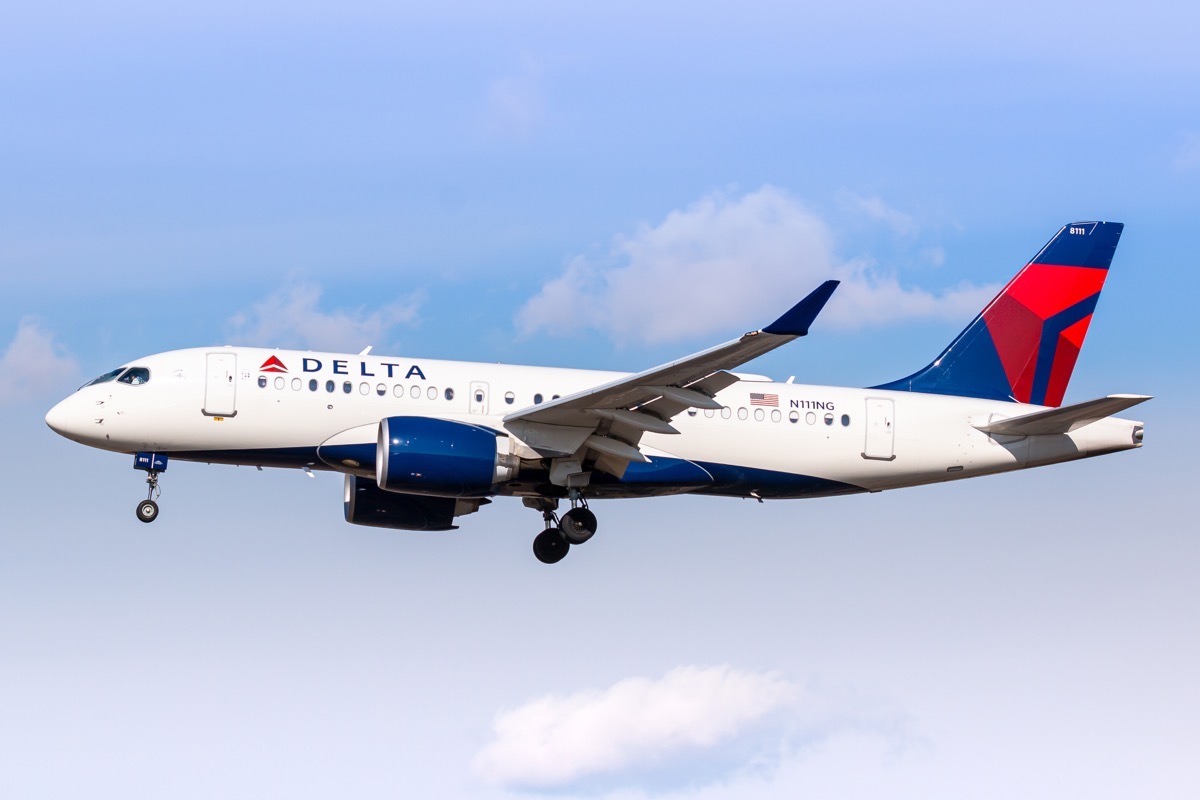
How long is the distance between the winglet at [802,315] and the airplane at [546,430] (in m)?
2.34

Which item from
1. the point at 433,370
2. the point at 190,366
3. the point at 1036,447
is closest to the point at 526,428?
the point at 433,370

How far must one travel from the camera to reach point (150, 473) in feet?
107

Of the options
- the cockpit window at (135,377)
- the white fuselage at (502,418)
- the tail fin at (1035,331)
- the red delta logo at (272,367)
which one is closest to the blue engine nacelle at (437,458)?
the white fuselage at (502,418)

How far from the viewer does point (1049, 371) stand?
3769cm

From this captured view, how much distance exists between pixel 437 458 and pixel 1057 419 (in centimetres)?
1349

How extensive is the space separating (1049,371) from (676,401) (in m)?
11.3

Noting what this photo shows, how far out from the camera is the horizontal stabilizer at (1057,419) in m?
32.9

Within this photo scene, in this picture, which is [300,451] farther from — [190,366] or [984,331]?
[984,331]

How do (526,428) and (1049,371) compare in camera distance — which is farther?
(1049,371)

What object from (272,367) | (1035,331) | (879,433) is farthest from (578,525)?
(1035,331)

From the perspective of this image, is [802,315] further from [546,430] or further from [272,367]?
[272,367]

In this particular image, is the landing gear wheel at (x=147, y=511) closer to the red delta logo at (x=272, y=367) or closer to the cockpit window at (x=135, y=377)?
the cockpit window at (x=135, y=377)

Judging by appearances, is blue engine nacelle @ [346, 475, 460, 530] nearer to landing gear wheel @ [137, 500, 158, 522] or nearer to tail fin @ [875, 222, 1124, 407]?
landing gear wheel @ [137, 500, 158, 522]

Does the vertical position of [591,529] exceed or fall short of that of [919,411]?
it falls short
